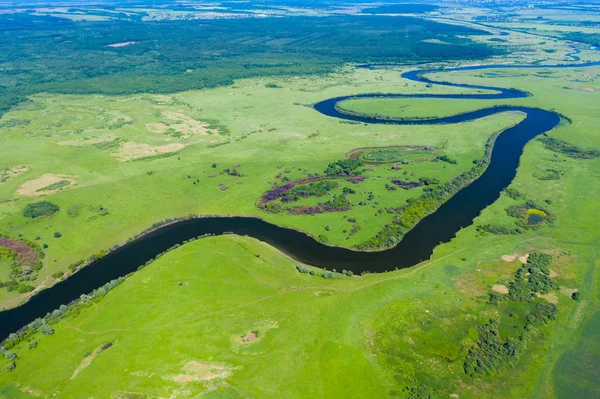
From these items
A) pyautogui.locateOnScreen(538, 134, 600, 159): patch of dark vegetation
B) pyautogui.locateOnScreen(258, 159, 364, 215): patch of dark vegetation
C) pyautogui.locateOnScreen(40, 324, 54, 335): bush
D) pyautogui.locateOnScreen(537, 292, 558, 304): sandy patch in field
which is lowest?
pyautogui.locateOnScreen(40, 324, 54, 335): bush

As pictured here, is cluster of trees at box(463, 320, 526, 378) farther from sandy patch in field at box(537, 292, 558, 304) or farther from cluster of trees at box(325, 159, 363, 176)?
cluster of trees at box(325, 159, 363, 176)

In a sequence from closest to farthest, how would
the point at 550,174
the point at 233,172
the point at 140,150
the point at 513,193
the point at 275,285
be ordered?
1. the point at 275,285
2. the point at 513,193
3. the point at 550,174
4. the point at 233,172
5. the point at 140,150

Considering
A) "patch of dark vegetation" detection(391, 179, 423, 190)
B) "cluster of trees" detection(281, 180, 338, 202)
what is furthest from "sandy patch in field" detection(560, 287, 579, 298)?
"cluster of trees" detection(281, 180, 338, 202)

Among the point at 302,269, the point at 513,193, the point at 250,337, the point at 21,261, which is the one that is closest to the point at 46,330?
the point at 21,261

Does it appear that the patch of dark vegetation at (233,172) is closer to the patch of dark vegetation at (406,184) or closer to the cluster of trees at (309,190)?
the cluster of trees at (309,190)

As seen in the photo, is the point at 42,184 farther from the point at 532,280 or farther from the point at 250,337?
the point at 532,280

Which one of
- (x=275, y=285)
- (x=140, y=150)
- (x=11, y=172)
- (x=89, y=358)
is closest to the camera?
(x=89, y=358)

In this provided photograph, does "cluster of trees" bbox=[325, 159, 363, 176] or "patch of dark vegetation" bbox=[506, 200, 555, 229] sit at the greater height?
"cluster of trees" bbox=[325, 159, 363, 176]
